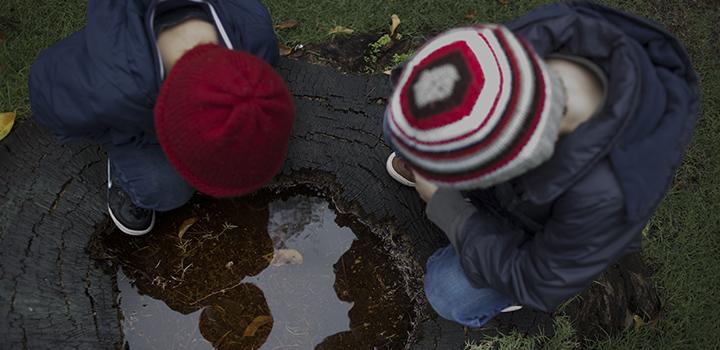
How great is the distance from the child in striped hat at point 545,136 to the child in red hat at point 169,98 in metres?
0.36

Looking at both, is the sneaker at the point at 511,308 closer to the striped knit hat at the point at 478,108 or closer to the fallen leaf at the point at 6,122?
the striped knit hat at the point at 478,108

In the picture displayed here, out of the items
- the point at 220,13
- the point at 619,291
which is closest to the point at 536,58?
the point at 220,13

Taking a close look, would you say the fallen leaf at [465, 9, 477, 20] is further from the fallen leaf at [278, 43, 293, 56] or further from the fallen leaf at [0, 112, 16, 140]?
the fallen leaf at [0, 112, 16, 140]

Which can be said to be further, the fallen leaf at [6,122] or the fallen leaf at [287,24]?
the fallen leaf at [287,24]

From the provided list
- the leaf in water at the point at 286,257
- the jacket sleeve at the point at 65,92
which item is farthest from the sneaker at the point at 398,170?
the jacket sleeve at the point at 65,92

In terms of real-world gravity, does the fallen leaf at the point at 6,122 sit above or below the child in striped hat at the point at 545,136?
below

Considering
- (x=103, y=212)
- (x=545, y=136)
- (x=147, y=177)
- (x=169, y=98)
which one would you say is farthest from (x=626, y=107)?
(x=103, y=212)

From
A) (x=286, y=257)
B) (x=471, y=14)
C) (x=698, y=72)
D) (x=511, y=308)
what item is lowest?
(x=286, y=257)

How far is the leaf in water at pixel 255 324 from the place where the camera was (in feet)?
6.79

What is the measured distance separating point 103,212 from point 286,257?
2.11 feet

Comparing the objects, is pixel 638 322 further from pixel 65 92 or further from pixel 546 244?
pixel 65 92

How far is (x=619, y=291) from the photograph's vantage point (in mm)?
2176

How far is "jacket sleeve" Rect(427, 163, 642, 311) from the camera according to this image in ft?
4.66

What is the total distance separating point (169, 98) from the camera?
1410mm
